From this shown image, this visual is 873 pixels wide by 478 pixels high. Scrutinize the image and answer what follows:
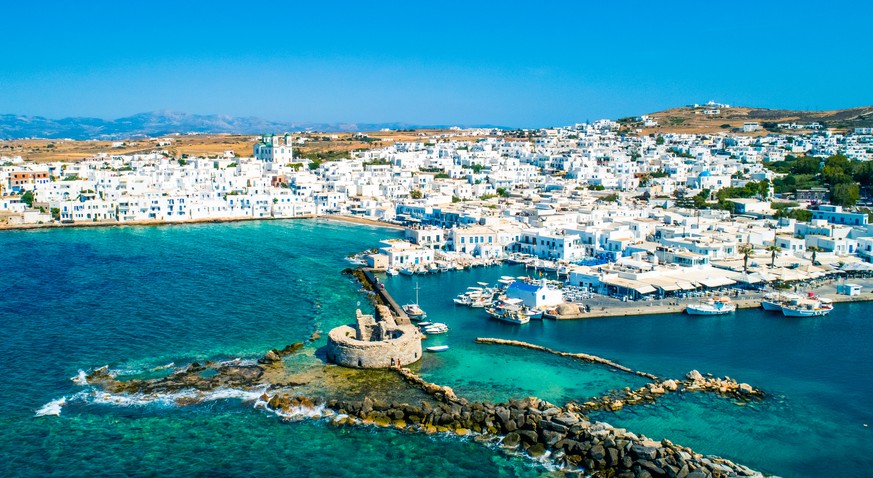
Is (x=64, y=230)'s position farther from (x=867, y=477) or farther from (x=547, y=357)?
(x=867, y=477)

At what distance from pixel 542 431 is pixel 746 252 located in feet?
51.3

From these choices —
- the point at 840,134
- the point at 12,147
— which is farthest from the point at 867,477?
the point at 12,147

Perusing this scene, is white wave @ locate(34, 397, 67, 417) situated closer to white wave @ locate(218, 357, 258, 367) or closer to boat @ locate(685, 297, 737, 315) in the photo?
white wave @ locate(218, 357, 258, 367)

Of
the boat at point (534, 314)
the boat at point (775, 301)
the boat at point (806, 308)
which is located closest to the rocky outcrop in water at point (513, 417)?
the boat at point (534, 314)

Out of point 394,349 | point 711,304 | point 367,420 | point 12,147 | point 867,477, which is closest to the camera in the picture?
point 867,477

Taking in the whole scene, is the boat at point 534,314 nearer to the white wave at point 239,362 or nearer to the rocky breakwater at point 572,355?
the rocky breakwater at point 572,355

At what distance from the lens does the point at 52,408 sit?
535 inches

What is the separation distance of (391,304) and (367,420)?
7.79 meters

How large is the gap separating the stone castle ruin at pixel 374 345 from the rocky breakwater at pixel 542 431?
4.96 feet

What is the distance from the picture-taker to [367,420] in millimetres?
13297

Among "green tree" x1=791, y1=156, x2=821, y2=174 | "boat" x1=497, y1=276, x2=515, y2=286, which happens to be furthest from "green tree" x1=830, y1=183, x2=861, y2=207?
"boat" x1=497, y1=276, x2=515, y2=286

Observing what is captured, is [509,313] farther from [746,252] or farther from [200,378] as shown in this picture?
[746,252]

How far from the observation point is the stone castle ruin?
15828 mm

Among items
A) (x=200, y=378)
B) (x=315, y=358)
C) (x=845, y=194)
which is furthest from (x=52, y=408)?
(x=845, y=194)
